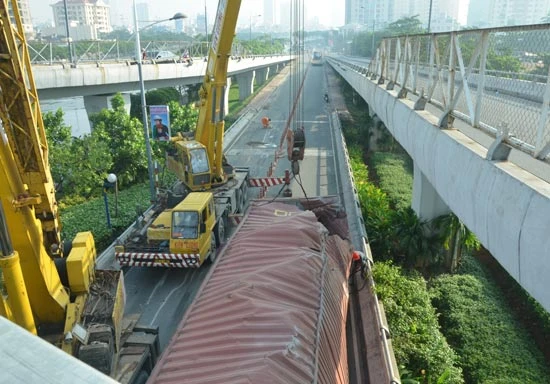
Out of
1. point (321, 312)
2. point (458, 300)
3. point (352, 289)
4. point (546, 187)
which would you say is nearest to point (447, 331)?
point (458, 300)

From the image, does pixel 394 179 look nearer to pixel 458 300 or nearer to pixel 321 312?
pixel 458 300

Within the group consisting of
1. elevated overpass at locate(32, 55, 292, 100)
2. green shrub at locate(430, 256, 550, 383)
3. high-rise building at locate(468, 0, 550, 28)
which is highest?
high-rise building at locate(468, 0, 550, 28)

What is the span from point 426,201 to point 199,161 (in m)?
8.60

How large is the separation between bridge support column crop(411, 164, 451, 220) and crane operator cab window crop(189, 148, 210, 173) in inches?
314

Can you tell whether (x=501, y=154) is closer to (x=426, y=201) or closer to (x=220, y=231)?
(x=426, y=201)

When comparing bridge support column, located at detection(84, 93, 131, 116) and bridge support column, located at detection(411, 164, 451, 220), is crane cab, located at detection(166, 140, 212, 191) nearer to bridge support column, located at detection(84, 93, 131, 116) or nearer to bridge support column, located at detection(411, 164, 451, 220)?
bridge support column, located at detection(411, 164, 451, 220)

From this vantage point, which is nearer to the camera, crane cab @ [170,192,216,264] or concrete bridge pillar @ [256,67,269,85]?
crane cab @ [170,192,216,264]

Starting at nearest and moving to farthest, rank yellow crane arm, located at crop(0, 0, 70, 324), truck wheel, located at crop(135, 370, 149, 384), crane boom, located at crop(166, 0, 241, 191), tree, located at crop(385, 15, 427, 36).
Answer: yellow crane arm, located at crop(0, 0, 70, 324) → truck wheel, located at crop(135, 370, 149, 384) → crane boom, located at crop(166, 0, 241, 191) → tree, located at crop(385, 15, 427, 36)

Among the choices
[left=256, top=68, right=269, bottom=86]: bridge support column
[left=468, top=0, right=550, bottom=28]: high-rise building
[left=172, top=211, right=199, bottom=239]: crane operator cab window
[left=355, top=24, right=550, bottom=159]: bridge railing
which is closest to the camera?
[left=355, top=24, right=550, bottom=159]: bridge railing

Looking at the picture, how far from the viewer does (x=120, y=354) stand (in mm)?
9461

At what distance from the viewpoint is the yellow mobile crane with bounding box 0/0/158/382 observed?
7562 mm

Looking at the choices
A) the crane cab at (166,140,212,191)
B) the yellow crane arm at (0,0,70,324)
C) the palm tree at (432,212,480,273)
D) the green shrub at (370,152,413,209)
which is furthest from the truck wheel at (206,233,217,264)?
the green shrub at (370,152,413,209)

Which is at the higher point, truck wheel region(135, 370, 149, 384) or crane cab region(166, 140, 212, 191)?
crane cab region(166, 140, 212, 191)

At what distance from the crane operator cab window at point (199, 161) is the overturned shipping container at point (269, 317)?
7.80m
